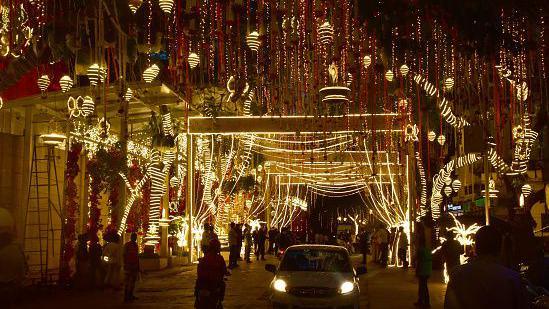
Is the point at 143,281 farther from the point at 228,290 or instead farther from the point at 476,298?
the point at 476,298

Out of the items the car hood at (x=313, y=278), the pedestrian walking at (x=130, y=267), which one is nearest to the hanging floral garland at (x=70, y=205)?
the pedestrian walking at (x=130, y=267)

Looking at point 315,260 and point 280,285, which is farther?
point 315,260

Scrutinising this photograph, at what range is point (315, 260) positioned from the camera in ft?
40.3

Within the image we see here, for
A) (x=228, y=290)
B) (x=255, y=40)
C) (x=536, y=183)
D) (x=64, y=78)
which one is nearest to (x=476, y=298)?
(x=255, y=40)

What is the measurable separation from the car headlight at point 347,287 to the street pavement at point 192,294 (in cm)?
172

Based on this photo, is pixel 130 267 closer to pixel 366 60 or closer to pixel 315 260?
pixel 315 260

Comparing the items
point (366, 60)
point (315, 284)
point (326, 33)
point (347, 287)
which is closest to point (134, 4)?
point (326, 33)

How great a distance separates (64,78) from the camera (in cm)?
1411

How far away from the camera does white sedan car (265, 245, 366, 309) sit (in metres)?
10.8

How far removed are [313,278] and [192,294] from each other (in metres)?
5.50

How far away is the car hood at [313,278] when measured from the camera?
10977 millimetres

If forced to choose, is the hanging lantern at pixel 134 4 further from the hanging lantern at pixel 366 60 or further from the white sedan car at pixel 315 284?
the hanging lantern at pixel 366 60

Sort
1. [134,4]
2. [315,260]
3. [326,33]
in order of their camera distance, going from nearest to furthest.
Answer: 1. [134,4]
2. [326,33]
3. [315,260]

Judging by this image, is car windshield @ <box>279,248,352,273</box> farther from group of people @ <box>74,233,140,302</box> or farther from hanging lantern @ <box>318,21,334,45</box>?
group of people @ <box>74,233,140,302</box>
